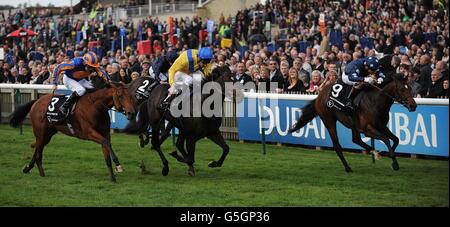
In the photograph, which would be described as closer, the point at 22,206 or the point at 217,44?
the point at 22,206

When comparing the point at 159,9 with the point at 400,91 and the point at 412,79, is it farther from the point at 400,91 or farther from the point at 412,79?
the point at 400,91

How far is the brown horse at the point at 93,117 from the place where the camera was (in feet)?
34.4

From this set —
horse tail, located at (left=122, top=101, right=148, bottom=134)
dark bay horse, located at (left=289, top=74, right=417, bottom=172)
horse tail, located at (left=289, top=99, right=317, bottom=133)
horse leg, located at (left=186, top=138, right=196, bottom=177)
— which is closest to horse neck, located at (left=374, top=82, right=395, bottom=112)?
dark bay horse, located at (left=289, top=74, right=417, bottom=172)

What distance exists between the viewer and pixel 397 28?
17984 millimetres

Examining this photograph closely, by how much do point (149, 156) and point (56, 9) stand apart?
Result: 112 ft

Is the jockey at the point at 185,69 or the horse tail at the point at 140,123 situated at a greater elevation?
the jockey at the point at 185,69

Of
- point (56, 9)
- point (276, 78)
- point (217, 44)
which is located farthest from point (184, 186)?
point (56, 9)

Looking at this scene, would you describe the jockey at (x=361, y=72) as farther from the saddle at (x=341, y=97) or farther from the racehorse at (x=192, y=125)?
the racehorse at (x=192, y=125)

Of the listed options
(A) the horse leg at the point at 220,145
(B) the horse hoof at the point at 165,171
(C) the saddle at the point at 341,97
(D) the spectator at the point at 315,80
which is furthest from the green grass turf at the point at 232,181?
(D) the spectator at the point at 315,80

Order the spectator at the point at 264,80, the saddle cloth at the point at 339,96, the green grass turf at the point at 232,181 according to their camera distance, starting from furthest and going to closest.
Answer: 1. the spectator at the point at 264,80
2. the saddle cloth at the point at 339,96
3. the green grass turf at the point at 232,181

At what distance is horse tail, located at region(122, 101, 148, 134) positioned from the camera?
11656 mm

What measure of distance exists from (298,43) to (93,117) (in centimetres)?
914

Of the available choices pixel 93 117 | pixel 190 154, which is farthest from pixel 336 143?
pixel 93 117

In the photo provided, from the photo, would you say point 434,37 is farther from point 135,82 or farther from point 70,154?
point 70,154
